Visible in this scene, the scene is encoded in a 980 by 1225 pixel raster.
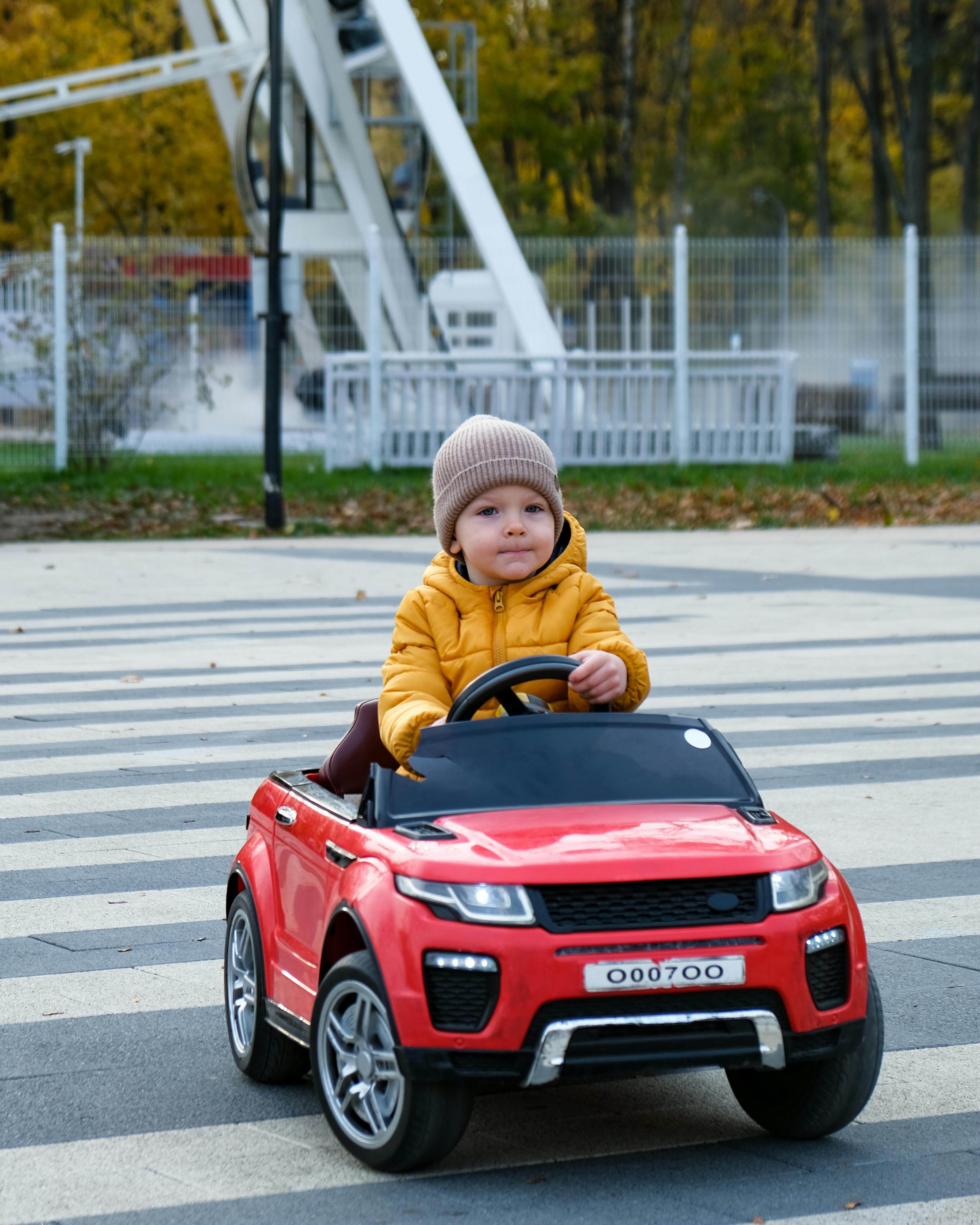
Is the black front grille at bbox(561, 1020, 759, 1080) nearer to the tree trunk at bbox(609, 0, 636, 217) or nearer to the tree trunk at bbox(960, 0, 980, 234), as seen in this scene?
the tree trunk at bbox(960, 0, 980, 234)

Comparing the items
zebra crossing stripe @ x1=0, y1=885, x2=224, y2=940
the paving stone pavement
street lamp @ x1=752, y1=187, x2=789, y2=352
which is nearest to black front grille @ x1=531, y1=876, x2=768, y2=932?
the paving stone pavement

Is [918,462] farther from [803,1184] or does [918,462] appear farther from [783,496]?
[803,1184]

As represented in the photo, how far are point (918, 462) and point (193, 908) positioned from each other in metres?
19.7

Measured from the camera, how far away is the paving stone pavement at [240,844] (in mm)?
3705

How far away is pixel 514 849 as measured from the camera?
11.9 feet

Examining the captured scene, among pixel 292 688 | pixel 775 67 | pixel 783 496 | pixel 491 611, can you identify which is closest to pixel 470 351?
pixel 783 496

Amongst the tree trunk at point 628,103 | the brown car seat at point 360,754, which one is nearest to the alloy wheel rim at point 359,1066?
the brown car seat at point 360,754

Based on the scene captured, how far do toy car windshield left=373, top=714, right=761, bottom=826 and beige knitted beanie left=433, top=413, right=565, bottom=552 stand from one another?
0.54m

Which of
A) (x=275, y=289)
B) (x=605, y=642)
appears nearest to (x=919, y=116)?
(x=275, y=289)

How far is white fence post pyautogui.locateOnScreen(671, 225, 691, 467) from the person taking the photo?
23766mm

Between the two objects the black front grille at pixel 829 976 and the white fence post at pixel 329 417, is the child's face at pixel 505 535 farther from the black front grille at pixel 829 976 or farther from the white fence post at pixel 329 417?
the white fence post at pixel 329 417

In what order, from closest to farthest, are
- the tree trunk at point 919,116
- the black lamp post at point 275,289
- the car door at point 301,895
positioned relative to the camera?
1. the car door at point 301,895
2. the black lamp post at point 275,289
3. the tree trunk at point 919,116

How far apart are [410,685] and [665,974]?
0.98 meters

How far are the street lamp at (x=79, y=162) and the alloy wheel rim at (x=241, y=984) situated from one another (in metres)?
40.2
